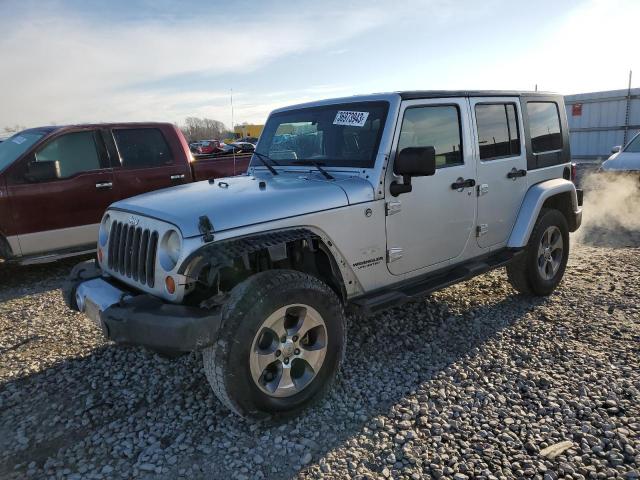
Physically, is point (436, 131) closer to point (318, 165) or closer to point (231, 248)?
point (318, 165)

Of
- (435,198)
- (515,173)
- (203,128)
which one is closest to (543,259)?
(515,173)

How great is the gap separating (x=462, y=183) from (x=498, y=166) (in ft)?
1.91

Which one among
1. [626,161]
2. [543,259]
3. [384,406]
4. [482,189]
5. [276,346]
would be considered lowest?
[384,406]

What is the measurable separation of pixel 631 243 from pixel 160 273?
6.93m

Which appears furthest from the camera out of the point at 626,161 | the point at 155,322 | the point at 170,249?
the point at 626,161

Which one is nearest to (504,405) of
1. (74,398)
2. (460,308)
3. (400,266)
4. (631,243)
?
(400,266)

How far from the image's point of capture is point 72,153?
632cm

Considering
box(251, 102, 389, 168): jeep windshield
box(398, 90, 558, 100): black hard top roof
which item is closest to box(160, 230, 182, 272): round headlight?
box(251, 102, 389, 168): jeep windshield

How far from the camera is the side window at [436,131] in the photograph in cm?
374

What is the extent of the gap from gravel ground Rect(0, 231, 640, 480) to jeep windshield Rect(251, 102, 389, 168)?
1540mm

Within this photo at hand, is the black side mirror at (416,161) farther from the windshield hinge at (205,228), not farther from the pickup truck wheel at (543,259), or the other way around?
the pickup truck wheel at (543,259)

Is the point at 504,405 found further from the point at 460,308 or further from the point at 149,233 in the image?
the point at 149,233

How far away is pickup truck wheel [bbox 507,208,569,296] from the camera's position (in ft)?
15.8

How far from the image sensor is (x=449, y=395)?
3.30 meters
